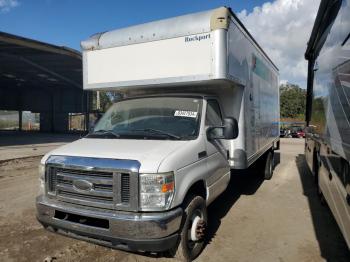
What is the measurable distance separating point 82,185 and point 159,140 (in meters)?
1.11

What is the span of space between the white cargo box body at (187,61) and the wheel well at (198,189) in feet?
4.04

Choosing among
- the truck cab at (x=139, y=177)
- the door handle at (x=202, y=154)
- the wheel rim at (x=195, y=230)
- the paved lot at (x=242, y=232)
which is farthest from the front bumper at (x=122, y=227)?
the door handle at (x=202, y=154)

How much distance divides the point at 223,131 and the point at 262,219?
2.22 metres

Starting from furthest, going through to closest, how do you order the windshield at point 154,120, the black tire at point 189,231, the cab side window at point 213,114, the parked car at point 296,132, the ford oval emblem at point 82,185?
the parked car at point 296,132 → the cab side window at point 213,114 → the windshield at point 154,120 → the black tire at point 189,231 → the ford oval emblem at point 82,185

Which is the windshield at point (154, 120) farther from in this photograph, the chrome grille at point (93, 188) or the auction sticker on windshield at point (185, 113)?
the chrome grille at point (93, 188)

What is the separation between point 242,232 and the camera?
4973 mm

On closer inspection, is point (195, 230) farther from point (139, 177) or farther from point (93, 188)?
point (93, 188)

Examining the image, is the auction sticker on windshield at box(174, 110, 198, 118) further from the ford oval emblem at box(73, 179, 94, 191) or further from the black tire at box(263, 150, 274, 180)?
the black tire at box(263, 150, 274, 180)

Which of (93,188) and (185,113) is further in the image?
(185,113)

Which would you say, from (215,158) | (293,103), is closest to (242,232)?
(215,158)

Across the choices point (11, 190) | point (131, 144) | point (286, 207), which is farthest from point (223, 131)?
point (11, 190)

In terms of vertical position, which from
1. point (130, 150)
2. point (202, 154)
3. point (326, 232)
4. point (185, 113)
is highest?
point (185, 113)

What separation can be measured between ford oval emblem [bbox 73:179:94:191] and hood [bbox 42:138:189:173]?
1.02 ft

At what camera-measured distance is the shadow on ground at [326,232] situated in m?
4.23
